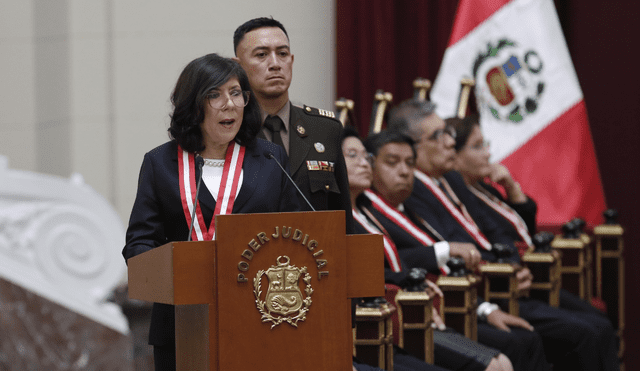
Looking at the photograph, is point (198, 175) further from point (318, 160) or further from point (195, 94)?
point (318, 160)

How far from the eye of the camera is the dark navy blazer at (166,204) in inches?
69.2

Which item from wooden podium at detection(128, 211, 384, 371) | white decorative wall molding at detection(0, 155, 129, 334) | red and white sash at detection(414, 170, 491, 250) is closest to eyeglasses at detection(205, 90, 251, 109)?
wooden podium at detection(128, 211, 384, 371)

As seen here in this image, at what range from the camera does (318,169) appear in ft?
7.41

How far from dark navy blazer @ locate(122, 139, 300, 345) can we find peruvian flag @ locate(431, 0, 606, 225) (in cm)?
357

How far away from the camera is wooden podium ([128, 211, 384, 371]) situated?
1503mm

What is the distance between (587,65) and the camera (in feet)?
18.5

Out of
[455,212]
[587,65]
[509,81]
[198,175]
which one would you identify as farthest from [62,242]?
[587,65]

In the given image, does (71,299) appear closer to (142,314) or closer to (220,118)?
(142,314)

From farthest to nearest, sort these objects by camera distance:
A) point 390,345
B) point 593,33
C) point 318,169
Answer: point 593,33 < point 390,345 < point 318,169

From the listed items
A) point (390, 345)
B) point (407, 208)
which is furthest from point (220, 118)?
point (407, 208)

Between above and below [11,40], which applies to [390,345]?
below

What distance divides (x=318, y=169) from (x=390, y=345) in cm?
68

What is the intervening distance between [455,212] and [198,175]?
235 centimetres

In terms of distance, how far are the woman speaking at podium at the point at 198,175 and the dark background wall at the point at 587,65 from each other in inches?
148
